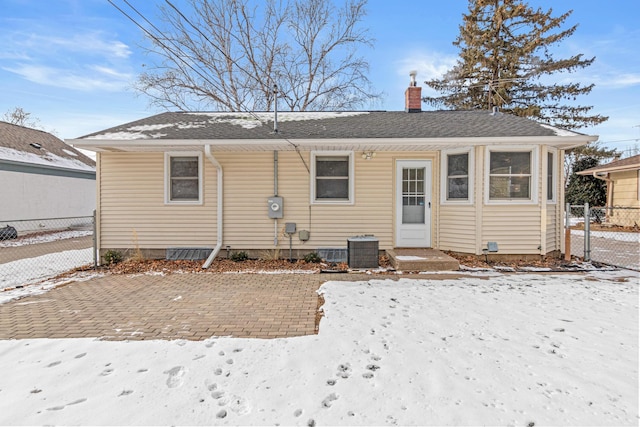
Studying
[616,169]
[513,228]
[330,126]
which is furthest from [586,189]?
[330,126]

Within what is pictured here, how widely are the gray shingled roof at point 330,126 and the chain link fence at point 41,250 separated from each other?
8.88ft

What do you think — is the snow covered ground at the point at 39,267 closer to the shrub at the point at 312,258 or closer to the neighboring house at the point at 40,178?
the shrub at the point at 312,258

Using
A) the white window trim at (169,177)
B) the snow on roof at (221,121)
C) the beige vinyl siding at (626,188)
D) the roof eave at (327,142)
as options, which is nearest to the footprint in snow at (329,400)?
the roof eave at (327,142)

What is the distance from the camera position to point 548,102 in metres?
20.2

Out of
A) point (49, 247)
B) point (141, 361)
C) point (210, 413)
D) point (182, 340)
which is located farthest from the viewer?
point (49, 247)

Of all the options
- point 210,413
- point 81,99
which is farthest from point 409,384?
point 81,99

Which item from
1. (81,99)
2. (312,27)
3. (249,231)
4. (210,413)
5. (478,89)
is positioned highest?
(312,27)

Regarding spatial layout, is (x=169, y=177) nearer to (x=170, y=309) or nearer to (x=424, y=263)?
(x=170, y=309)

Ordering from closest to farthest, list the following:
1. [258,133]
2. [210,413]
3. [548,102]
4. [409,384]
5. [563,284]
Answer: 1. [210,413]
2. [409,384]
3. [563,284]
4. [258,133]
5. [548,102]

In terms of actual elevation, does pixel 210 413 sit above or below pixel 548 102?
below

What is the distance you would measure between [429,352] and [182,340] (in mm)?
2387

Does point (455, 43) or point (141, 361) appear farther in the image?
point (455, 43)

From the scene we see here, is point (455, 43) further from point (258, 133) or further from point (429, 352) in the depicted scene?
point (429, 352)

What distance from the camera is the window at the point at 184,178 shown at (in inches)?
308
